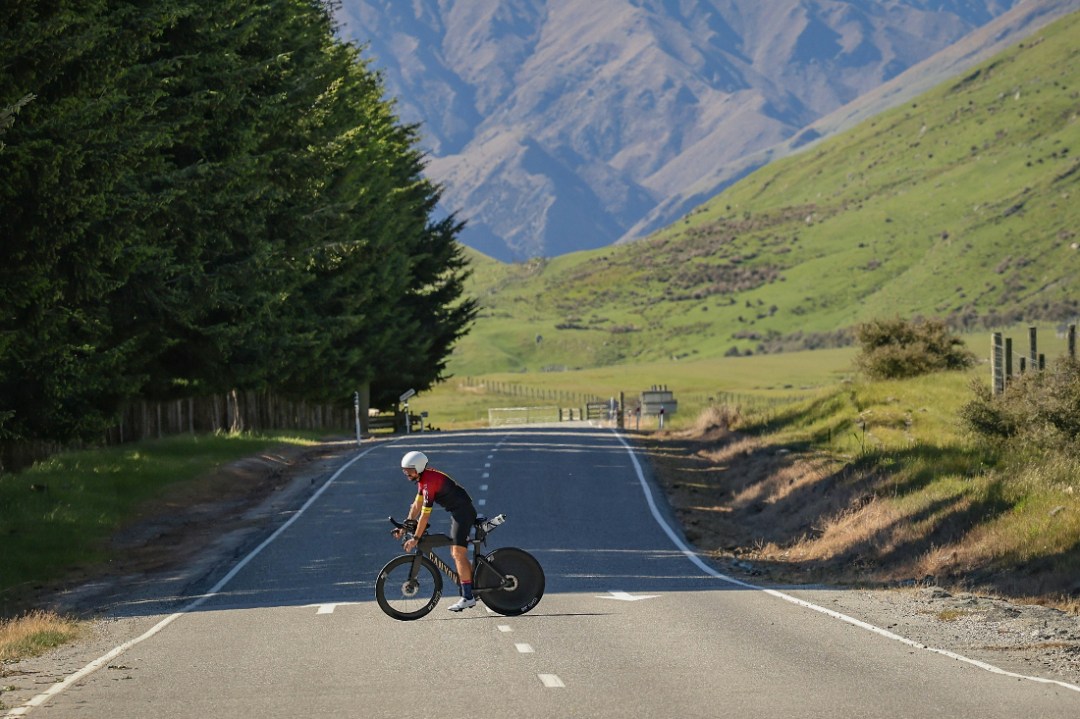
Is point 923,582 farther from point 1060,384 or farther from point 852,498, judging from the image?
point 1060,384

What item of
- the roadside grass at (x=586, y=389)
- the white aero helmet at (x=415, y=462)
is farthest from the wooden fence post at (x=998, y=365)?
the roadside grass at (x=586, y=389)

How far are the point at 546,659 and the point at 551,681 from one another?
138cm

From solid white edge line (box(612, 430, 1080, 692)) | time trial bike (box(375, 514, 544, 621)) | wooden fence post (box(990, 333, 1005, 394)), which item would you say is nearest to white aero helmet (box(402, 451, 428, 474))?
time trial bike (box(375, 514, 544, 621))

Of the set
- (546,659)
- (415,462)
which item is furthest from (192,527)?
(546,659)

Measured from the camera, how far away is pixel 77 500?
107ft

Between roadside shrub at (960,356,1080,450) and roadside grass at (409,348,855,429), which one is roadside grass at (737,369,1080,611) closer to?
roadside shrub at (960,356,1080,450)

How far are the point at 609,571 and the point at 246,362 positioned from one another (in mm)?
21920

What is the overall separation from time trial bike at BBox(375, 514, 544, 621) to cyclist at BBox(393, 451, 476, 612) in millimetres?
134

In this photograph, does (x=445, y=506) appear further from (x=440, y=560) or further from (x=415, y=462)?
(x=440, y=560)

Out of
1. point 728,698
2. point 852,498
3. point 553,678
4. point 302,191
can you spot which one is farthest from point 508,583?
point 302,191

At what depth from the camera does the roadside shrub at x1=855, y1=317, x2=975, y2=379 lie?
58344 mm

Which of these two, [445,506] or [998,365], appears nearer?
[445,506]

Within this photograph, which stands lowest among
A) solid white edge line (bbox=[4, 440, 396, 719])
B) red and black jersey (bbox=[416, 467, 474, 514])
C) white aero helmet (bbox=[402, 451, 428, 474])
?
solid white edge line (bbox=[4, 440, 396, 719])

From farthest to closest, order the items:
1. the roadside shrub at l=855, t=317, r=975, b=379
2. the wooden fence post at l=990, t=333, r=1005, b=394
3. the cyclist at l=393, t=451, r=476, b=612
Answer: the roadside shrub at l=855, t=317, r=975, b=379 → the wooden fence post at l=990, t=333, r=1005, b=394 → the cyclist at l=393, t=451, r=476, b=612
